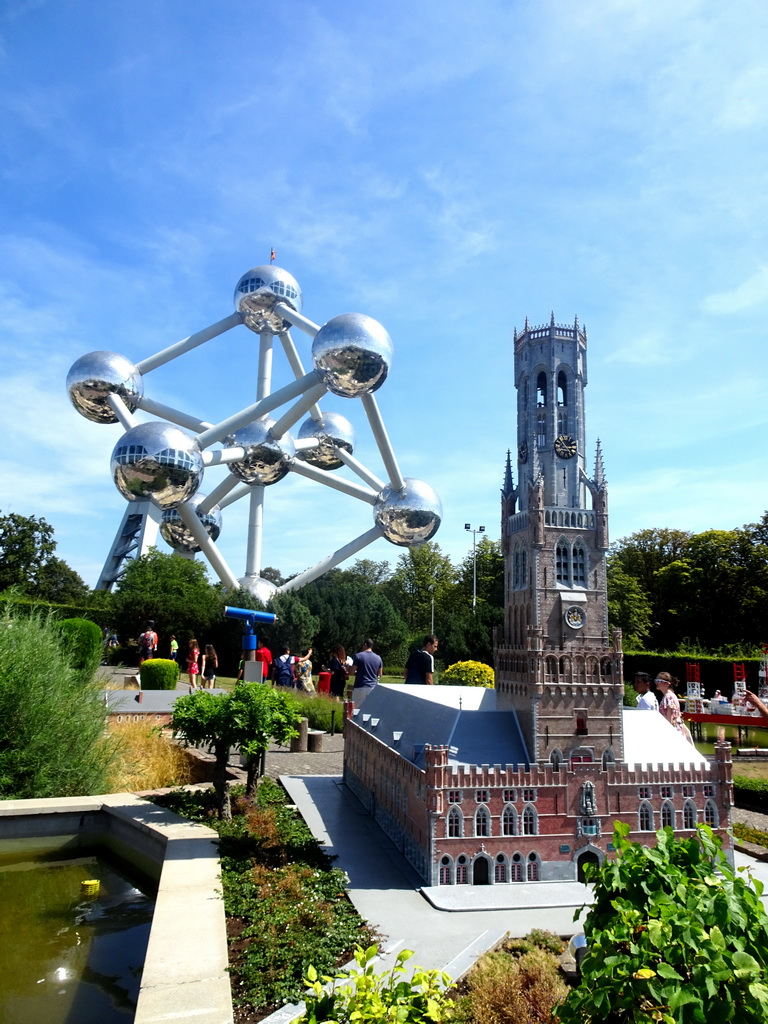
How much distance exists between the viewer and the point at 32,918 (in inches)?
319

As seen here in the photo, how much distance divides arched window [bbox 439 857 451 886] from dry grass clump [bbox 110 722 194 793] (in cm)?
688

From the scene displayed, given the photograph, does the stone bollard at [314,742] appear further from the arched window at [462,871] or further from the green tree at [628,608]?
Result: the green tree at [628,608]

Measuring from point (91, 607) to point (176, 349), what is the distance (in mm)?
13176

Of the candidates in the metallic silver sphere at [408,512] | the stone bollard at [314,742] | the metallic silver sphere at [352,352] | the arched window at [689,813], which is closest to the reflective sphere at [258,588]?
the metallic silver sphere at [408,512]

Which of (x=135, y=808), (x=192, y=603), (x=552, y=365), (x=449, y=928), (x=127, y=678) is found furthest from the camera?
(x=192, y=603)

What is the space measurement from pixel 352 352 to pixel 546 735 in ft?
58.2

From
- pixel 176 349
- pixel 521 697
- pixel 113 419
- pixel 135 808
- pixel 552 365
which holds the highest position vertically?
pixel 176 349

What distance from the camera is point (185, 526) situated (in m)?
32.0

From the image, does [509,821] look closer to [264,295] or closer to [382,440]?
[382,440]

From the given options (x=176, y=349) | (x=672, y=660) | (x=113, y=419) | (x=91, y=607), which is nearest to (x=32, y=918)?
(x=113, y=419)

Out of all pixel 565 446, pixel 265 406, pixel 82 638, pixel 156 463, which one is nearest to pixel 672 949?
pixel 565 446

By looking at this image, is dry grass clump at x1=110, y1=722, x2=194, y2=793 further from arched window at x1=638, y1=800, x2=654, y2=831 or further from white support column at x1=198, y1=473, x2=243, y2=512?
white support column at x1=198, y1=473, x2=243, y2=512

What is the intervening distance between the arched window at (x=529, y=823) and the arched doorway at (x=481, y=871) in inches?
23.8

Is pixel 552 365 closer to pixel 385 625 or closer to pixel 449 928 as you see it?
pixel 449 928
